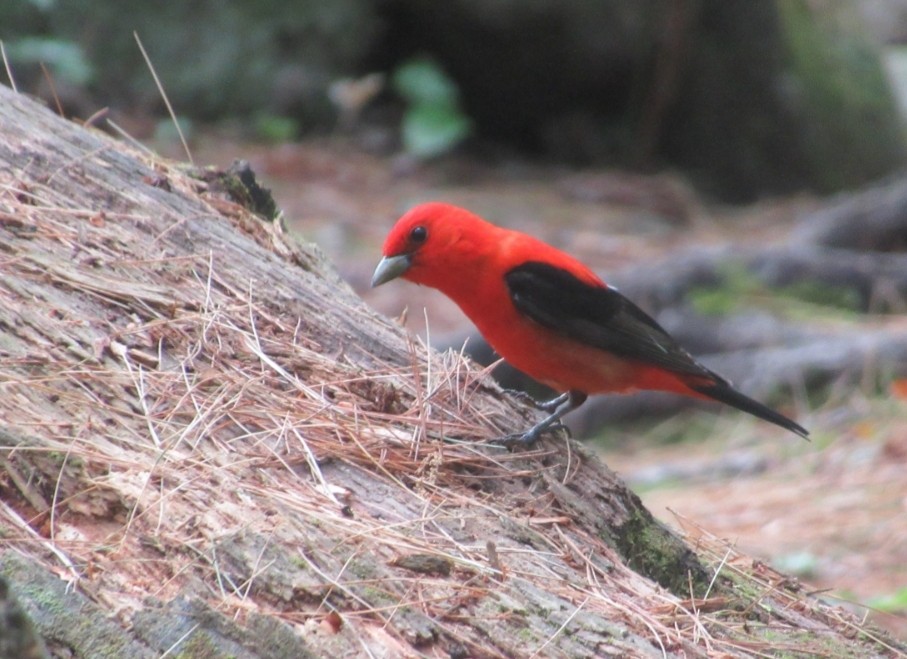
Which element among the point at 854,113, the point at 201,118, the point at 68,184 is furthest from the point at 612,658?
the point at 854,113

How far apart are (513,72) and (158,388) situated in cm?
976

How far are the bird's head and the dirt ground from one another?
249 millimetres

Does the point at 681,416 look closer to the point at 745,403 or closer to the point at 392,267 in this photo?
Answer: the point at 745,403

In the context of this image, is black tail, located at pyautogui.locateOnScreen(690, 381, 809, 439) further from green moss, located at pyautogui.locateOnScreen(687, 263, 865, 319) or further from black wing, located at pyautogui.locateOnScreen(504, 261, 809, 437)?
green moss, located at pyautogui.locateOnScreen(687, 263, 865, 319)

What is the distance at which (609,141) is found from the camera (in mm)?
12539

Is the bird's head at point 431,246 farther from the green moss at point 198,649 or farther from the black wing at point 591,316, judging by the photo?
the green moss at point 198,649

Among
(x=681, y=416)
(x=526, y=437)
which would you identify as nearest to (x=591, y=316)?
(x=526, y=437)

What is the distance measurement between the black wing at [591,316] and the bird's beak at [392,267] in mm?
399

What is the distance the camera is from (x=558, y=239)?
980 cm

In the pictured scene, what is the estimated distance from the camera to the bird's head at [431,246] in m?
4.31

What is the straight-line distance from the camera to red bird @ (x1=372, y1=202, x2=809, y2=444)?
4250mm

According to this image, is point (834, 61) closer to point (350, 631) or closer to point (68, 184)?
point (68, 184)

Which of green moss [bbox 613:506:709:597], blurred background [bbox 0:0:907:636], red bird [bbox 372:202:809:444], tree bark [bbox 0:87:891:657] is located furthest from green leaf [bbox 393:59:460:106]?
green moss [bbox 613:506:709:597]

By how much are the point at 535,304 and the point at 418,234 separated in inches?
20.6
